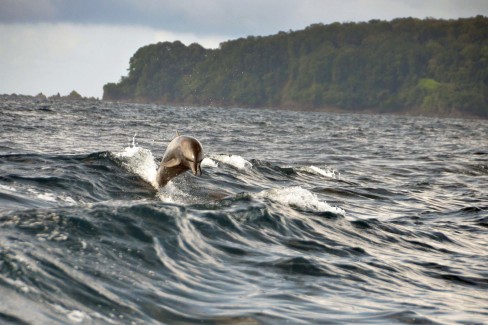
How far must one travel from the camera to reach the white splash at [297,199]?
1270cm

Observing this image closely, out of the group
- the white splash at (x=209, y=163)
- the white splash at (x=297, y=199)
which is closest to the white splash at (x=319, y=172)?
the white splash at (x=209, y=163)

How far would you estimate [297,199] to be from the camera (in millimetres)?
13016

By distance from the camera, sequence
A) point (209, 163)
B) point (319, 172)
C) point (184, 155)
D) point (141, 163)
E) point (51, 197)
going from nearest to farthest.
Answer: point (184, 155)
point (51, 197)
point (141, 163)
point (209, 163)
point (319, 172)

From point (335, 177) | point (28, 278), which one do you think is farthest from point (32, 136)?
point (28, 278)

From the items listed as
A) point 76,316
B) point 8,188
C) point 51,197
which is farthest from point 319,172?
point 76,316

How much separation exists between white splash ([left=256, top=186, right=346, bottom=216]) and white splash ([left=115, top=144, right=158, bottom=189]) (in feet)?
6.43

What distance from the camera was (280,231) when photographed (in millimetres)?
10500

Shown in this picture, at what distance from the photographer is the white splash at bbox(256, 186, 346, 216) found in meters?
12.7

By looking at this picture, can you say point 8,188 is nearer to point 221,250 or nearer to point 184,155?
point 184,155

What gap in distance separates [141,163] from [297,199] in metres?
3.84

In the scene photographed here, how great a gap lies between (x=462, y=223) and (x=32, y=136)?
15.3m

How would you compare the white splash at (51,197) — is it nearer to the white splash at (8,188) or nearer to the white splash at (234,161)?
the white splash at (8,188)

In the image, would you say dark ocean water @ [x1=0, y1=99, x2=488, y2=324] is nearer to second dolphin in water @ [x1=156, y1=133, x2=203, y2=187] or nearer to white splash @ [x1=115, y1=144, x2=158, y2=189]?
white splash @ [x1=115, y1=144, x2=158, y2=189]

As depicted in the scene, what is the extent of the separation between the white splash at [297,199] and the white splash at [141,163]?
1.96m
